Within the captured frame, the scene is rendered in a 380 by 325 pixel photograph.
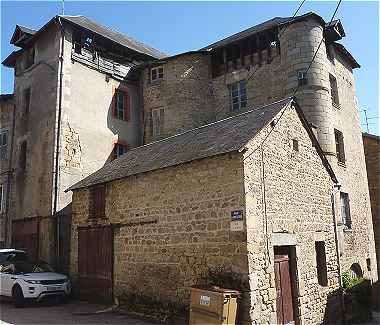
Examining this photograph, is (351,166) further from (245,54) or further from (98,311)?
(98,311)

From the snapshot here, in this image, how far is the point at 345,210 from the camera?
16031 mm

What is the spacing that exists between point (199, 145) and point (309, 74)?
782cm

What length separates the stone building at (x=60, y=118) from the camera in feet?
48.5

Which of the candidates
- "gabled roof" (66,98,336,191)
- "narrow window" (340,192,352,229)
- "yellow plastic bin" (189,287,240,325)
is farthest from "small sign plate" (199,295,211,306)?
"narrow window" (340,192,352,229)

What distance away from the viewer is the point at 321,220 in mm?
10953

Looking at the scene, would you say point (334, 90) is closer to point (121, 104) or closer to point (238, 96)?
point (238, 96)

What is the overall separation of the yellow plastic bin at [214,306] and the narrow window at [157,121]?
39.3 ft

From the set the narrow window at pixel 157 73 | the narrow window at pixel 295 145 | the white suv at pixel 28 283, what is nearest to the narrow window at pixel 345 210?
the narrow window at pixel 295 145

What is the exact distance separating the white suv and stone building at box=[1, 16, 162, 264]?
2482mm

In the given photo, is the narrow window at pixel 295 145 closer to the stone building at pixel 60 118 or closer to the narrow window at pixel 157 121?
the stone building at pixel 60 118

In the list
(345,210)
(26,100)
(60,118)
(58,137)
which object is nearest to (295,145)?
(345,210)

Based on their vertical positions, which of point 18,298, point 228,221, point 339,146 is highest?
point 339,146

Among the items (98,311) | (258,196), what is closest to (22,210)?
(98,311)

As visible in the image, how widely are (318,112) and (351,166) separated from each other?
12.2ft
